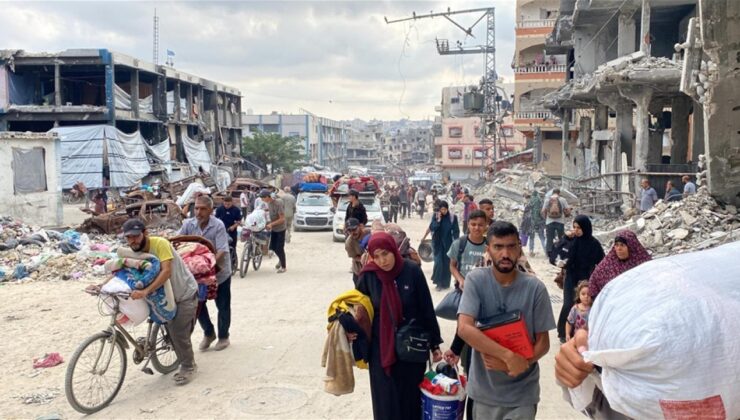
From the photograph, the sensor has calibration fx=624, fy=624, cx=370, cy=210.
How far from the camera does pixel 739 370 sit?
1.93 m

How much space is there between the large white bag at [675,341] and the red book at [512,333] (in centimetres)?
117

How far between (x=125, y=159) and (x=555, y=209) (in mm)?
22283

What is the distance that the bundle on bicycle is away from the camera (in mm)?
5508

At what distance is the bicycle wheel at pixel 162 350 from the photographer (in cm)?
621

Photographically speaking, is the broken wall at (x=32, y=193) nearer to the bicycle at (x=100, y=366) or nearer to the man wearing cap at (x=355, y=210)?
the man wearing cap at (x=355, y=210)

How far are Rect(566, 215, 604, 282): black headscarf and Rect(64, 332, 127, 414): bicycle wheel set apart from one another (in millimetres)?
4728

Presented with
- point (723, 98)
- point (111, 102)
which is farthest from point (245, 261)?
point (111, 102)

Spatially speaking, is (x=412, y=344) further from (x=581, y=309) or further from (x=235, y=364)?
(x=235, y=364)

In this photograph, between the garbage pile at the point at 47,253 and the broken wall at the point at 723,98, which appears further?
the garbage pile at the point at 47,253

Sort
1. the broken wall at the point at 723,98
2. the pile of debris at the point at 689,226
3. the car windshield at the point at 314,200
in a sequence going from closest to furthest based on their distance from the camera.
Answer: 1. the broken wall at the point at 723,98
2. the pile of debris at the point at 689,226
3. the car windshield at the point at 314,200

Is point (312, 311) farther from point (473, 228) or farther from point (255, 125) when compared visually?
point (255, 125)

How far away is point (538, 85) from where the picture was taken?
4253cm

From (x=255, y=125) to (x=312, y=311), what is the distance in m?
77.9

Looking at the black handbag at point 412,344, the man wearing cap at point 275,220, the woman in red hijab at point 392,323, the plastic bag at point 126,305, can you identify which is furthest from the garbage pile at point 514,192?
the black handbag at point 412,344
